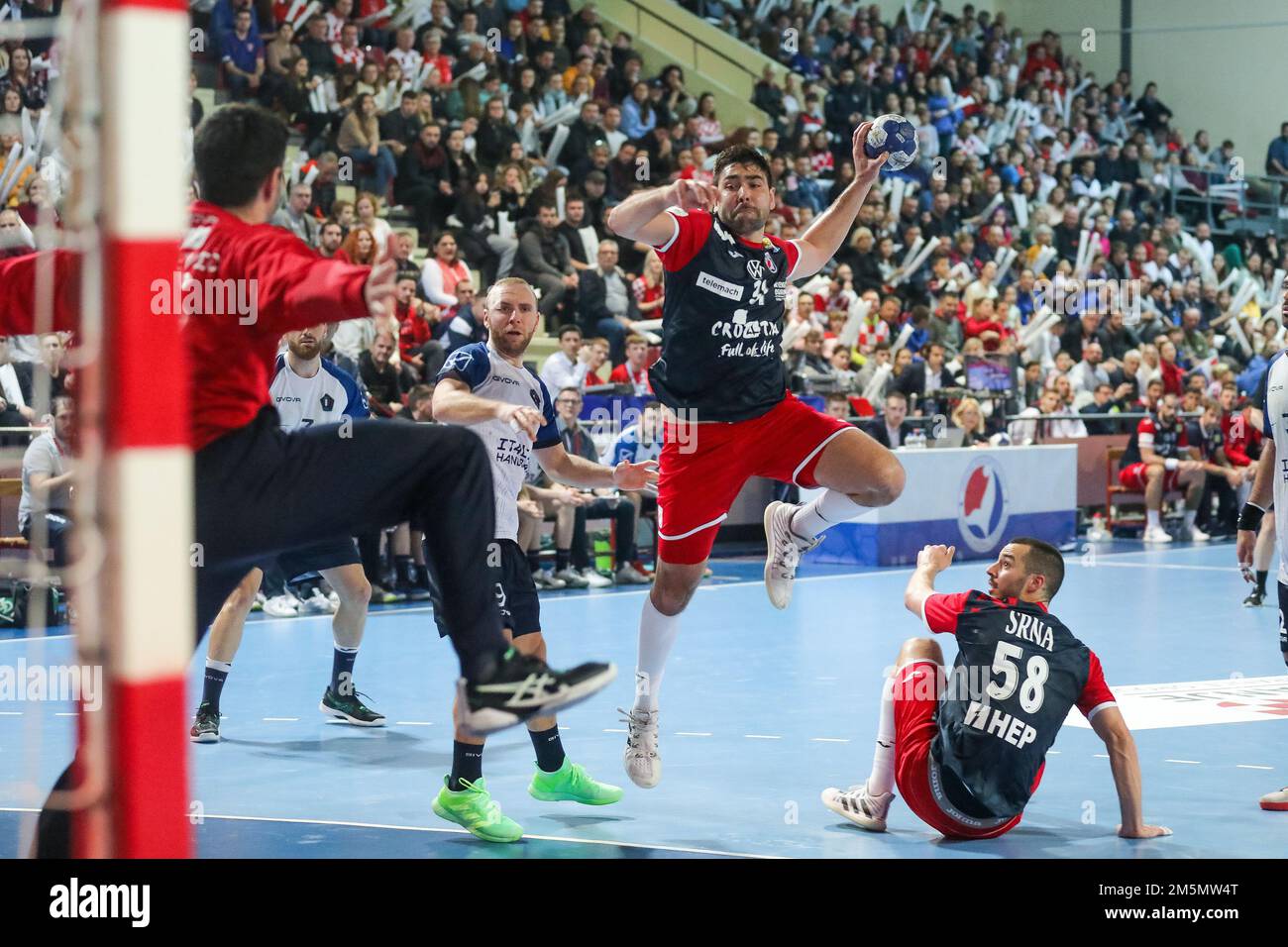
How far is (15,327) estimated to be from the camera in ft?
13.1

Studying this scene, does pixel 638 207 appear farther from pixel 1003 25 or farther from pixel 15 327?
pixel 1003 25

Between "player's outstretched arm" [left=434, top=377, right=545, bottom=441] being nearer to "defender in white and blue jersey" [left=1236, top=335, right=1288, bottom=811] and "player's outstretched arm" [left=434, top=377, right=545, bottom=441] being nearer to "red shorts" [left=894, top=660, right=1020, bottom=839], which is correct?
"red shorts" [left=894, top=660, right=1020, bottom=839]

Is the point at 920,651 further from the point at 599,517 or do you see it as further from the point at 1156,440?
the point at 1156,440

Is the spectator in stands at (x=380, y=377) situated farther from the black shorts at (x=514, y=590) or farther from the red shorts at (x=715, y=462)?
the black shorts at (x=514, y=590)

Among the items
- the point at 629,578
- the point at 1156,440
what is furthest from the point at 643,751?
the point at 1156,440

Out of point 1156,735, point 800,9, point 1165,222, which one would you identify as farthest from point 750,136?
point 1156,735

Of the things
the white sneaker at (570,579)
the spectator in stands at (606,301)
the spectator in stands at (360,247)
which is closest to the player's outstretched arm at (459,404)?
the spectator in stands at (360,247)

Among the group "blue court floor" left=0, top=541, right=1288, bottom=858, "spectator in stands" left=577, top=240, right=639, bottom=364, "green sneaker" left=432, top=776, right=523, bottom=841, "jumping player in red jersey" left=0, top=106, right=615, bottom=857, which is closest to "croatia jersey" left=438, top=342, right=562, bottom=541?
"green sneaker" left=432, top=776, right=523, bottom=841

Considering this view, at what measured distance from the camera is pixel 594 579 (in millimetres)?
14469

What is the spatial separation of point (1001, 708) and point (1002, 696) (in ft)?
0.15

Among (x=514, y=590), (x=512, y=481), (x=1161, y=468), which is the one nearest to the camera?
(x=514, y=590)

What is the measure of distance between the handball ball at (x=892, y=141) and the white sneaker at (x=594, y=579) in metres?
7.96

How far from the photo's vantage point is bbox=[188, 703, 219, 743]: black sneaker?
7949 mm

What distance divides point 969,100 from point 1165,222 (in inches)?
159
